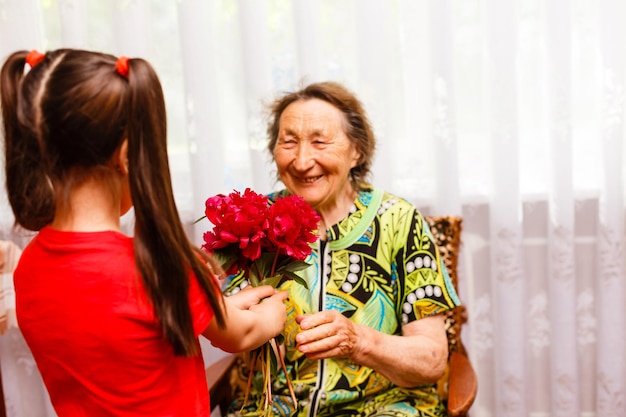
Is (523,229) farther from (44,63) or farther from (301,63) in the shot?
(44,63)

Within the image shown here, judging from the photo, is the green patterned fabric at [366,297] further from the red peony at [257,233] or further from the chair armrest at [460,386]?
the red peony at [257,233]

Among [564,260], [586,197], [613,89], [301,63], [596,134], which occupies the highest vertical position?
[301,63]

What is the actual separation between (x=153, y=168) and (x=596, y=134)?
1.69 meters

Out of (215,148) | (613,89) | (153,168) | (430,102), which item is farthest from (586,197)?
(153,168)

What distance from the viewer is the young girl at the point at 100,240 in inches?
40.9

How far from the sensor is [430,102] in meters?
2.29

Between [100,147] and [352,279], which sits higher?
[100,147]

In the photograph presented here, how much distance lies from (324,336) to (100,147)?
27.0 inches

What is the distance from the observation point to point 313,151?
1.85m

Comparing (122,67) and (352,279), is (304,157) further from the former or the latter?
(122,67)

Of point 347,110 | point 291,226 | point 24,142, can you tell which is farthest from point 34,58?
point 347,110

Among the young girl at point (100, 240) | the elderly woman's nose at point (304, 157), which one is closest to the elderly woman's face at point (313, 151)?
the elderly woman's nose at point (304, 157)

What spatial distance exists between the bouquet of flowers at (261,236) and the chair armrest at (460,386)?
55cm

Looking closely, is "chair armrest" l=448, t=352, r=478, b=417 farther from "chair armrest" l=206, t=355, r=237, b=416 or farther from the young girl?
the young girl
